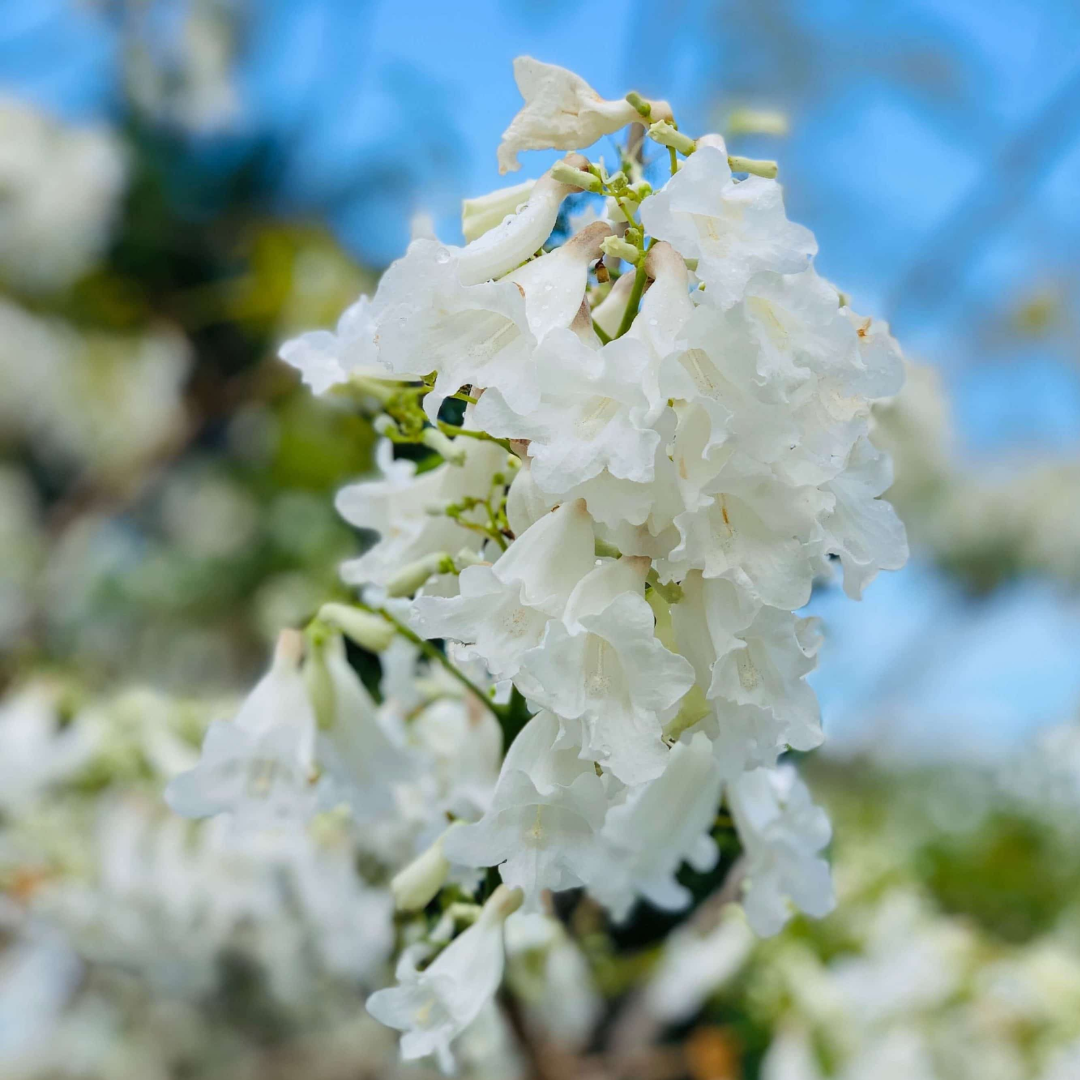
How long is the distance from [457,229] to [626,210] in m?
0.19

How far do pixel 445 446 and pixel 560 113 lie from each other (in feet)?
0.53

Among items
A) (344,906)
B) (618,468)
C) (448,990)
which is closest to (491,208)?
(618,468)

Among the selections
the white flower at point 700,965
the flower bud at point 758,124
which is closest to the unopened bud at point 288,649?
the flower bud at point 758,124

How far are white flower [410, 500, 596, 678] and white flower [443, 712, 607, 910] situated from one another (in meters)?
0.05

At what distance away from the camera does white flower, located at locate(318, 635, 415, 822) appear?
0.60 meters

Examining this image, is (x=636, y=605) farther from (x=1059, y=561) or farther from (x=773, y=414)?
(x=1059, y=561)

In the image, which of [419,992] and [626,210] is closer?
[626,210]

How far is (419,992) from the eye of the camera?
0.51 m

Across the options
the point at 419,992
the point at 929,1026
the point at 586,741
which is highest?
the point at 586,741

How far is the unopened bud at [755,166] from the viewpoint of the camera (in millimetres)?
408

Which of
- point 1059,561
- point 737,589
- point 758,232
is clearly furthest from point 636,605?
point 1059,561

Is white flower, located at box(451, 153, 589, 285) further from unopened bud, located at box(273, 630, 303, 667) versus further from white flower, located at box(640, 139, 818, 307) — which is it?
unopened bud, located at box(273, 630, 303, 667)

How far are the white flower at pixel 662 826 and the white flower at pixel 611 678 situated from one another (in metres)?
0.16

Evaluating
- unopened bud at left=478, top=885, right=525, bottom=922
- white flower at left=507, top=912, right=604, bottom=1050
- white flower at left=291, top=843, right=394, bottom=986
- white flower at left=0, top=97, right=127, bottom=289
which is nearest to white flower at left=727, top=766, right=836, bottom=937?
unopened bud at left=478, top=885, right=525, bottom=922
